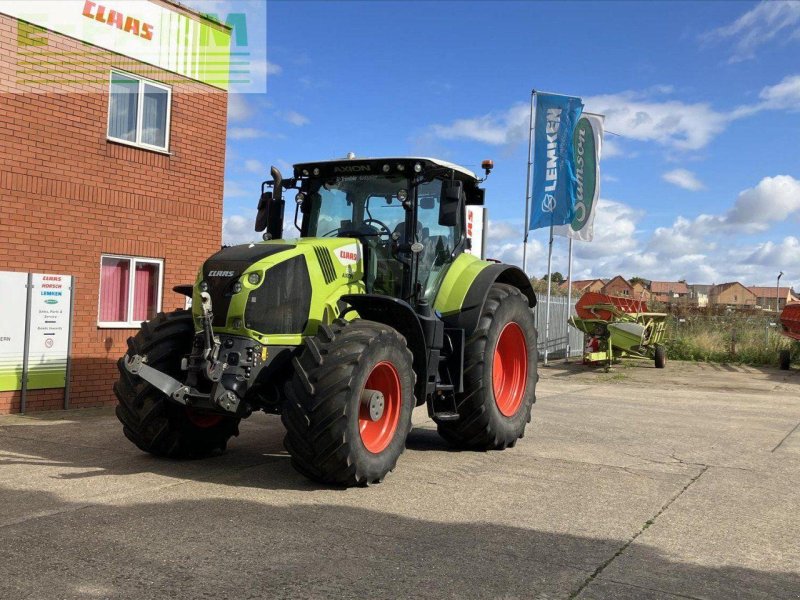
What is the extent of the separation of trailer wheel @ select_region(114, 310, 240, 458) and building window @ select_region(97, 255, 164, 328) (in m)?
4.22

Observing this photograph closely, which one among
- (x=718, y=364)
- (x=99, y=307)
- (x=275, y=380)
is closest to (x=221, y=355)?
(x=275, y=380)

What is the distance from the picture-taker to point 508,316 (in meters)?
7.73

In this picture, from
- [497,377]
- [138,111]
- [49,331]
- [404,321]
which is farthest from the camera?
[138,111]

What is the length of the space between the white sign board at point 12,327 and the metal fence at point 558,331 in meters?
13.2

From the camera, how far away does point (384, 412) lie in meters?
6.31

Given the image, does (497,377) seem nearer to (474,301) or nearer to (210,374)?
(474,301)

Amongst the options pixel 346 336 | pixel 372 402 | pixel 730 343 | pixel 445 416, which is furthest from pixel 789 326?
pixel 346 336

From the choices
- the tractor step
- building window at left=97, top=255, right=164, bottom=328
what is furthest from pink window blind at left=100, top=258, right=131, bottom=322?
the tractor step

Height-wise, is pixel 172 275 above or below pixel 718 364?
above

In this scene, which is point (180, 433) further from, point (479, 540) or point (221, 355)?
point (479, 540)

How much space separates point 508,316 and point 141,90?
6365 mm

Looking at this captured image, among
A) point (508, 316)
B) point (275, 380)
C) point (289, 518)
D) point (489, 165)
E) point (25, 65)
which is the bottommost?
point (289, 518)

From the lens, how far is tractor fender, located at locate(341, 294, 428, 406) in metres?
6.40

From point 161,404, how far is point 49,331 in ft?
13.5
